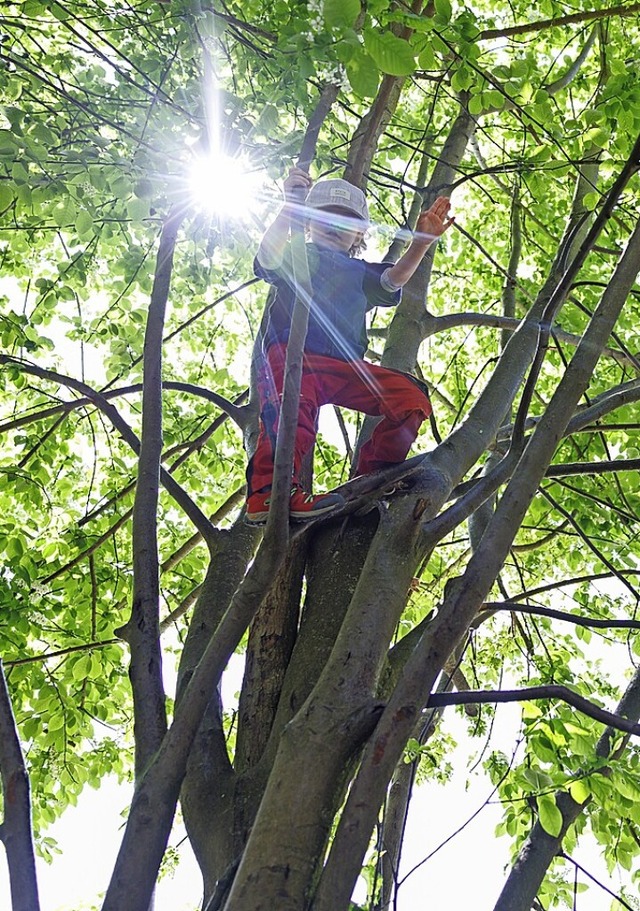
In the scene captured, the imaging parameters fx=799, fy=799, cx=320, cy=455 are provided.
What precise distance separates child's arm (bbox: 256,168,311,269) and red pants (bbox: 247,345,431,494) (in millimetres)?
345

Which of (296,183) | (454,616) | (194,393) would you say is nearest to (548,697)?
(454,616)

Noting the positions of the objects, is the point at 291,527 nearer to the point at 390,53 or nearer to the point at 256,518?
the point at 256,518

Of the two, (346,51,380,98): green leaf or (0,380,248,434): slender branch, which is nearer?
(346,51,380,98): green leaf

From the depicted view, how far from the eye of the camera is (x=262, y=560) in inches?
74.1

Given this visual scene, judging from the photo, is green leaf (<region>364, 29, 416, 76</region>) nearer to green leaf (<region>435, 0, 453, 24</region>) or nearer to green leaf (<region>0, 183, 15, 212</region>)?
green leaf (<region>435, 0, 453, 24</region>)

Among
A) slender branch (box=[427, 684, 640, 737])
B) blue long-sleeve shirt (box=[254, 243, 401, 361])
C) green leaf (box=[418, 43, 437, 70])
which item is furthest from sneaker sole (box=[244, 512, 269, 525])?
green leaf (box=[418, 43, 437, 70])

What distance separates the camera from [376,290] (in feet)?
10.5

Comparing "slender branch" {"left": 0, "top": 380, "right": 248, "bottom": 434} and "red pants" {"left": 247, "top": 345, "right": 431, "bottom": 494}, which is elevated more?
Result: "slender branch" {"left": 0, "top": 380, "right": 248, "bottom": 434}

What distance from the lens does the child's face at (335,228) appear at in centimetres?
313

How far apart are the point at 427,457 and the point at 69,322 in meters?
3.34

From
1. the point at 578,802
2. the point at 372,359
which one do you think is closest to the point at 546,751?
the point at 578,802

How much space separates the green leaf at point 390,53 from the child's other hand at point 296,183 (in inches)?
15.7

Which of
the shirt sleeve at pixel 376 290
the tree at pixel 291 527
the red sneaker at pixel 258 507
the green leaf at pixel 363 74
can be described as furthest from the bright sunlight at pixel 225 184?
the red sneaker at pixel 258 507

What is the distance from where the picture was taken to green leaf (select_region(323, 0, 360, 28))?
6.38ft
